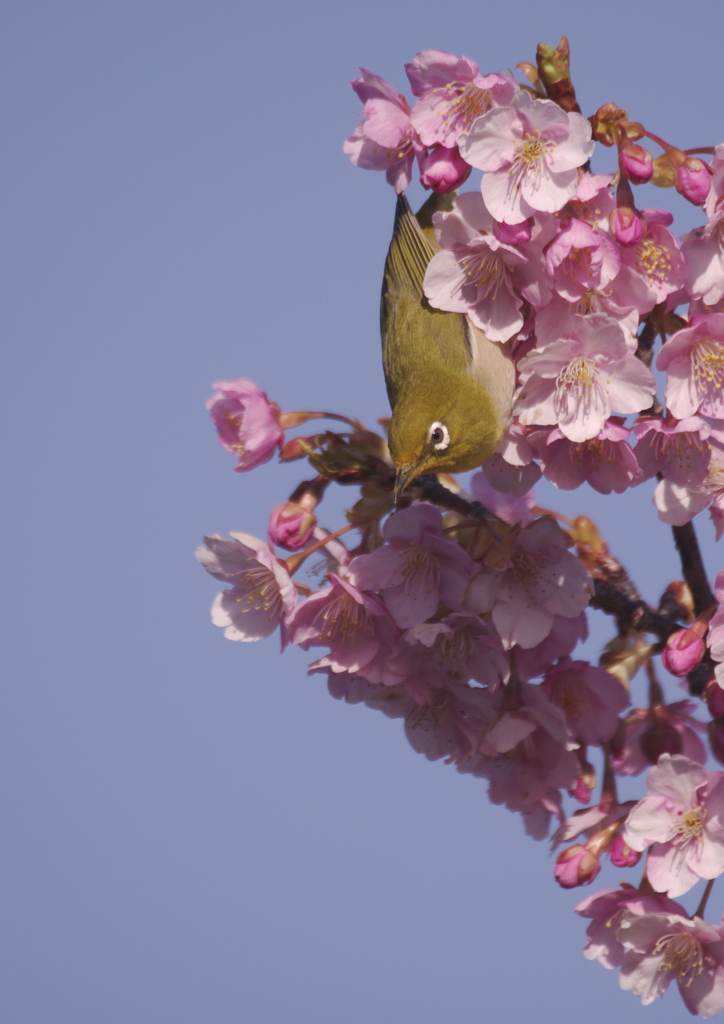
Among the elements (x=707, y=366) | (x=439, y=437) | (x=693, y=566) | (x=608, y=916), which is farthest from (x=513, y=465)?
(x=608, y=916)

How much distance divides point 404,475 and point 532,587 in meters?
0.55

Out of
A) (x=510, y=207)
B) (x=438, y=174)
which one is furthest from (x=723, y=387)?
(x=438, y=174)

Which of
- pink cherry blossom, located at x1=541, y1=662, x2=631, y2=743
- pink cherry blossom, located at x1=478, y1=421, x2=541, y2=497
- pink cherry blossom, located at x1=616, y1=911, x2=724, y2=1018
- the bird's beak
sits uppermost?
the bird's beak

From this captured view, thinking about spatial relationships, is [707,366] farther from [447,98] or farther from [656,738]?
[656,738]

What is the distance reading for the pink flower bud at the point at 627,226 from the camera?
2.87 m

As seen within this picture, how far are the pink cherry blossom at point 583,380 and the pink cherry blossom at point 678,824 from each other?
101 centimetres

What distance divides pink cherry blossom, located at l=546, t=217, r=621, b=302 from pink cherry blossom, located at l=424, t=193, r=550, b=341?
6 cm

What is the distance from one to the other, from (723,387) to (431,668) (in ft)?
4.00

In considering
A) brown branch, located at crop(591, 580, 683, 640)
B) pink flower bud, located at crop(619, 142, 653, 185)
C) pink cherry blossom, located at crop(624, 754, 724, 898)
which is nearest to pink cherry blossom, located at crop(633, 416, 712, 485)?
brown branch, located at crop(591, 580, 683, 640)

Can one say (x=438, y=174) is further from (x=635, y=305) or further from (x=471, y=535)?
(x=471, y=535)

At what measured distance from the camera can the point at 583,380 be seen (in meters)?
2.81

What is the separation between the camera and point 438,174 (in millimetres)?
3143

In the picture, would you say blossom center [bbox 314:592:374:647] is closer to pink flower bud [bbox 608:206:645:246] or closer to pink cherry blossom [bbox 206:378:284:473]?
pink cherry blossom [bbox 206:378:284:473]

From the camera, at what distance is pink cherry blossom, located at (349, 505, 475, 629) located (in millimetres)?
3098
